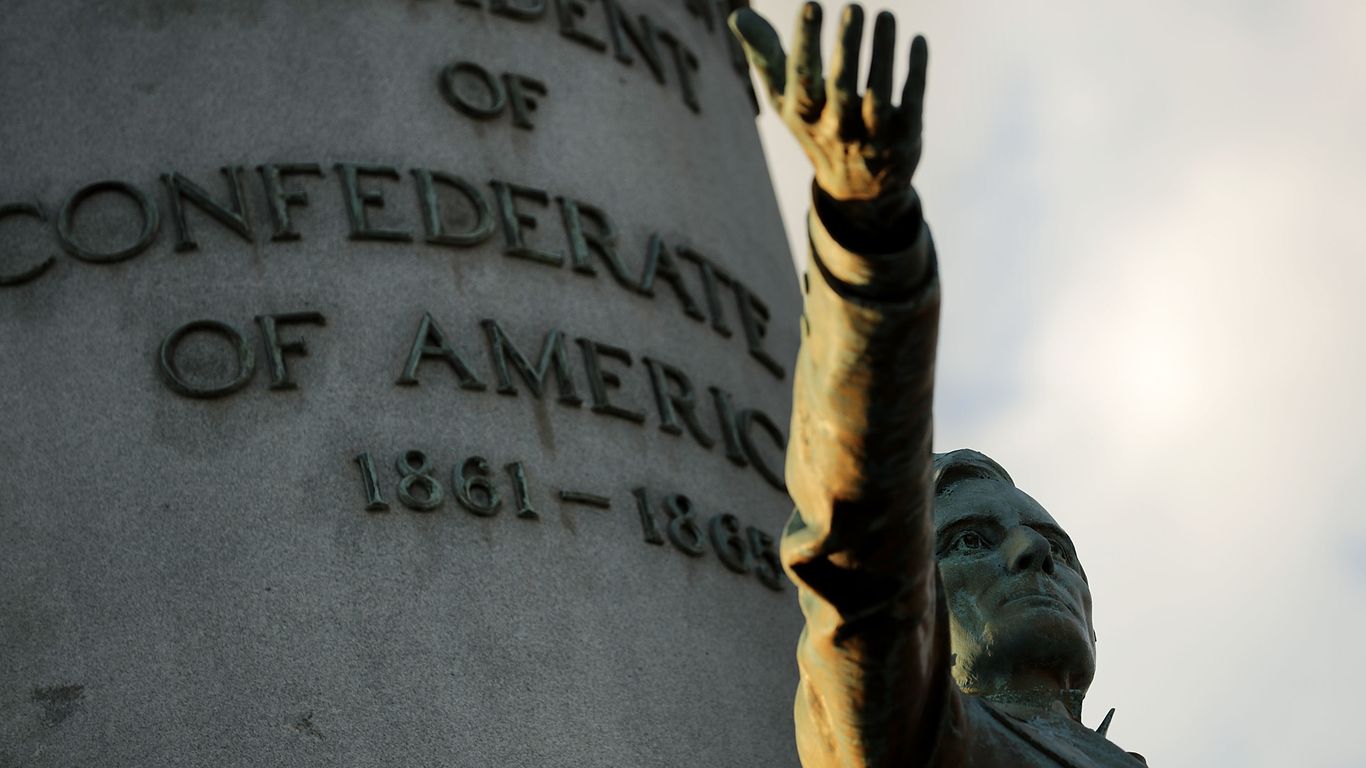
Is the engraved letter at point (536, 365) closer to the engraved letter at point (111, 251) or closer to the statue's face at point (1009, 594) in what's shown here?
the engraved letter at point (111, 251)

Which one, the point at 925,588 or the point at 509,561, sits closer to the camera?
the point at 925,588

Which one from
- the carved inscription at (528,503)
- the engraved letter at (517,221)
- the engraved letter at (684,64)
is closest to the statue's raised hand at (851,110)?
the carved inscription at (528,503)

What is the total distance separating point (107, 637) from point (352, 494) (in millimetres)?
859

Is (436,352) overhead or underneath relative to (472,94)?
underneath

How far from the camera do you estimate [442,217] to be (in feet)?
25.0

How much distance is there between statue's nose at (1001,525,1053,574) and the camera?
13.8 feet

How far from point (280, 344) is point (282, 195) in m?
0.61

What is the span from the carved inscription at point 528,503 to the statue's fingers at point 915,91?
3830 millimetres

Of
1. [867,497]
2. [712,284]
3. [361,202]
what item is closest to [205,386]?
[361,202]

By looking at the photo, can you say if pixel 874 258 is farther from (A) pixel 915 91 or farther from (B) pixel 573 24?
(B) pixel 573 24

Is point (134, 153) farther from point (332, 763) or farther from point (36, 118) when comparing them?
point (332, 763)

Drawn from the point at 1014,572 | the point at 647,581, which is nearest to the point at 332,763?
the point at 647,581

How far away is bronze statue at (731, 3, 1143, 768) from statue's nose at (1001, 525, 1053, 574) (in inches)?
15.5

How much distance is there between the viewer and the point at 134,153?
7.39 m
